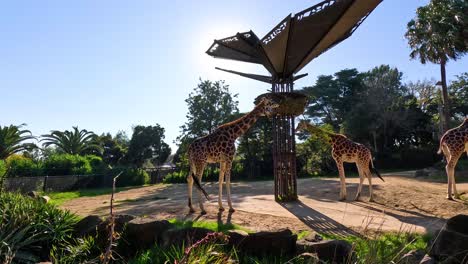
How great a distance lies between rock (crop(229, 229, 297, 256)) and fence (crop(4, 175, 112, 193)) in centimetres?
1416

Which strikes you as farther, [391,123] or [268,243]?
[391,123]

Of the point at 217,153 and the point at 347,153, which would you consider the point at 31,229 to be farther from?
the point at 347,153

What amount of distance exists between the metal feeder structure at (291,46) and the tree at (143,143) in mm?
37379

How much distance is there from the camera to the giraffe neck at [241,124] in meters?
9.84

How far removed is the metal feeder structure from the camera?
33.4 feet

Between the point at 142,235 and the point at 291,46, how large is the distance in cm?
771

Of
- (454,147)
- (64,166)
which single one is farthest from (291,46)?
(64,166)

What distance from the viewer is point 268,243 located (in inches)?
209

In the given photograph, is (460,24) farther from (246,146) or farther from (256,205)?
(256,205)

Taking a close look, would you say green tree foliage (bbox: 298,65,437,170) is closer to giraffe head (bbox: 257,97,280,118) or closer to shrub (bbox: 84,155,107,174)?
shrub (bbox: 84,155,107,174)

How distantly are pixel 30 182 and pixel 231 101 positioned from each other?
699 inches

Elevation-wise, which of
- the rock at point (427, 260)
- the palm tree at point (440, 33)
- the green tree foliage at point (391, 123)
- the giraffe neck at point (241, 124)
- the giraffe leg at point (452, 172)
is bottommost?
the rock at point (427, 260)

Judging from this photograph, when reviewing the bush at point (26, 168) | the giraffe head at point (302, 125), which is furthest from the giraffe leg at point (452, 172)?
the bush at point (26, 168)

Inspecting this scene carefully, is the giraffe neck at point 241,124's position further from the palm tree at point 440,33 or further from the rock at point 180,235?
the palm tree at point 440,33
